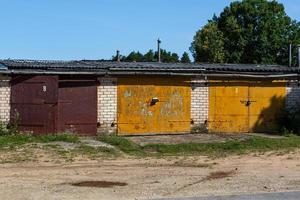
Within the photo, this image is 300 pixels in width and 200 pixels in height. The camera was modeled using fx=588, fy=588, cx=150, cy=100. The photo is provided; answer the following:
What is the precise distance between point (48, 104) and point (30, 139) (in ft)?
5.86

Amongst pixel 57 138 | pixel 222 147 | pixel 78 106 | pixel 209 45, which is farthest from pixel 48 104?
pixel 209 45

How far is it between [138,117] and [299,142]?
556cm

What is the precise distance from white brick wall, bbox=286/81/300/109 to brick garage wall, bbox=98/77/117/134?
7.08 meters

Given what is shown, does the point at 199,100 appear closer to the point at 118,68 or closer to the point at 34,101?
the point at 118,68

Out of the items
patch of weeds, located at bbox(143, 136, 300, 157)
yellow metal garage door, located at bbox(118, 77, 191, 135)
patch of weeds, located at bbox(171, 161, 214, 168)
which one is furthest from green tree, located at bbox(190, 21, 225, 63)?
→ patch of weeds, located at bbox(171, 161, 214, 168)

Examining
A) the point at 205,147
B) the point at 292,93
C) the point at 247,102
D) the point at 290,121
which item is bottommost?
the point at 205,147

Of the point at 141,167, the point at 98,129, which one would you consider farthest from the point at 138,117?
the point at 141,167

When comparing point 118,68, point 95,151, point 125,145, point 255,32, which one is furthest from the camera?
point 255,32

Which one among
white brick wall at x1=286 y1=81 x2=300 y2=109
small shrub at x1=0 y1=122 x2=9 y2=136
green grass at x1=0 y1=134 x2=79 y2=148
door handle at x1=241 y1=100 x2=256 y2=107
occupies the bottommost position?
green grass at x1=0 y1=134 x2=79 y2=148

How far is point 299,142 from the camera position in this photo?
18953 mm

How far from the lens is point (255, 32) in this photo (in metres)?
53.0

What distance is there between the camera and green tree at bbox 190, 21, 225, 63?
49.6 meters

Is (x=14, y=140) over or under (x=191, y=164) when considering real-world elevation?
over

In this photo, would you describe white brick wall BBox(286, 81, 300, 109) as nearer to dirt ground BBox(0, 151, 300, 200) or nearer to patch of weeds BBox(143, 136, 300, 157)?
patch of weeds BBox(143, 136, 300, 157)
